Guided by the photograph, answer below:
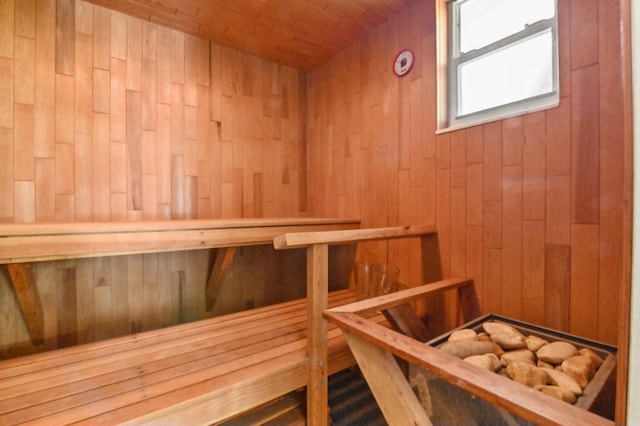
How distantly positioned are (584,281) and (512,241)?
28 centimetres

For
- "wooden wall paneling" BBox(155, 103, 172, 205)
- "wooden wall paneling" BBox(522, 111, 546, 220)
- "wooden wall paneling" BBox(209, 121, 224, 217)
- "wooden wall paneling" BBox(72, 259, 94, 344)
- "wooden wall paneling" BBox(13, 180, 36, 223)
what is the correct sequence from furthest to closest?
1. "wooden wall paneling" BBox(209, 121, 224, 217)
2. "wooden wall paneling" BBox(155, 103, 172, 205)
3. "wooden wall paneling" BBox(72, 259, 94, 344)
4. "wooden wall paneling" BBox(13, 180, 36, 223)
5. "wooden wall paneling" BBox(522, 111, 546, 220)

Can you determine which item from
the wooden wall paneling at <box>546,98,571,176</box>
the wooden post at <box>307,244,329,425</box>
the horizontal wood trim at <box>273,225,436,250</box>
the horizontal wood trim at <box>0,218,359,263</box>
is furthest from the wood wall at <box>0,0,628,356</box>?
the wooden post at <box>307,244,329,425</box>

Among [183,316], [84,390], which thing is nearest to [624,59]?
[84,390]

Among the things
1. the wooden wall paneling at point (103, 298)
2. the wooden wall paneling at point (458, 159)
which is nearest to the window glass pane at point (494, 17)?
the wooden wall paneling at point (458, 159)

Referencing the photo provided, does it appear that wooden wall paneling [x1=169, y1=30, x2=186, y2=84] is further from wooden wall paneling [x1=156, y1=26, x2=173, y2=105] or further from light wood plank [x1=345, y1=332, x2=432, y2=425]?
light wood plank [x1=345, y1=332, x2=432, y2=425]

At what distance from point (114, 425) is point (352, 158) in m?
1.77

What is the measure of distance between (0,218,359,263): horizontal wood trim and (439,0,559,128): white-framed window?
1.17m

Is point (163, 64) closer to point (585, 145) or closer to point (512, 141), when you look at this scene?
point (512, 141)

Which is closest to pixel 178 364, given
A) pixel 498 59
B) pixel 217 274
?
pixel 217 274

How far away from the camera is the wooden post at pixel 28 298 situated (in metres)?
1.31

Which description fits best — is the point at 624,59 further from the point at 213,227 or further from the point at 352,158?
the point at 352,158

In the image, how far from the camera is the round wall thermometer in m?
1.72

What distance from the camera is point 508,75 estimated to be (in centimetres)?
141

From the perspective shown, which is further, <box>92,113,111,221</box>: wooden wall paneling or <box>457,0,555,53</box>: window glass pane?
<box>92,113,111,221</box>: wooden wall paneling
